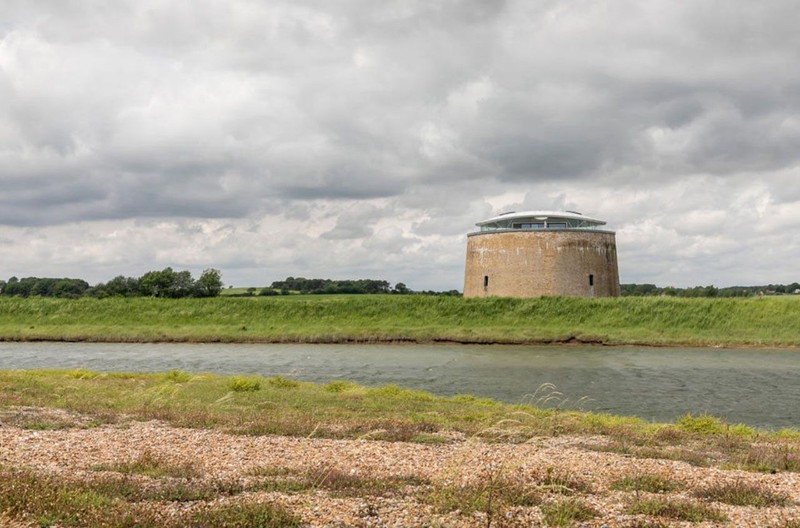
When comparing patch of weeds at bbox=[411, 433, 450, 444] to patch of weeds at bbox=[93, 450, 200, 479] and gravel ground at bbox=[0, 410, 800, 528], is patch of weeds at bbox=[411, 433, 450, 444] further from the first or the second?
patch of weeds at bbox=[93, 450, 200, 479]

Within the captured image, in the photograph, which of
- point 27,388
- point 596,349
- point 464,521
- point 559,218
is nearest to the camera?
point 464,521

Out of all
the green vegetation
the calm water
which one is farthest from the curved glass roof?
the green vegetation

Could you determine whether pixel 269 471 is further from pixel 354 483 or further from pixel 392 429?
pixel 392 429

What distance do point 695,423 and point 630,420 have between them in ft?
7.23

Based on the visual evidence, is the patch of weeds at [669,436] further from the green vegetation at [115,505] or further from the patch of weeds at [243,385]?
the patch of weeds at [243,385]

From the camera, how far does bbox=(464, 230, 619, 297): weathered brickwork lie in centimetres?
6266

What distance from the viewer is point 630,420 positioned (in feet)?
63.2

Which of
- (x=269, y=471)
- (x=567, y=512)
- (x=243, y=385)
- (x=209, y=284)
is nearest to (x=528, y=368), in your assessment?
(x=243, y=385)

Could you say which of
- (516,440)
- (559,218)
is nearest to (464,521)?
(516,440)

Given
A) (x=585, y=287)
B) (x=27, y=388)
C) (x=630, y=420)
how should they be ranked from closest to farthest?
(x=630, y=420) → (x=27, y=388) → (x=585, y=287)

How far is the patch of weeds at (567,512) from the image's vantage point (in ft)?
26.3

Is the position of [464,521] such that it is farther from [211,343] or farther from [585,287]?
[585,287]

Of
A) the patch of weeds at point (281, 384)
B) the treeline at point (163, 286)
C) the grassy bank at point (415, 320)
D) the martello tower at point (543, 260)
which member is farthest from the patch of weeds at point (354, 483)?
the treeline at point (163, 286)

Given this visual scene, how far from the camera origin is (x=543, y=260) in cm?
6297
